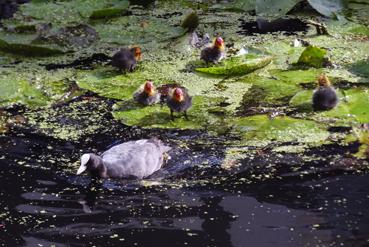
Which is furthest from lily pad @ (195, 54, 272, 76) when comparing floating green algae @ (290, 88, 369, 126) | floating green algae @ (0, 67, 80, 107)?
floating green algae @ (0, 67, 80, 107)

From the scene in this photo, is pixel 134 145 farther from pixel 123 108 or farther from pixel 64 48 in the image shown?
pixel 64 48

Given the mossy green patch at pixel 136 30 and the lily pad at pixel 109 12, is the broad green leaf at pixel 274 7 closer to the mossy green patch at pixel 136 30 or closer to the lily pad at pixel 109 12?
the mossy green patch at pixel 136 30

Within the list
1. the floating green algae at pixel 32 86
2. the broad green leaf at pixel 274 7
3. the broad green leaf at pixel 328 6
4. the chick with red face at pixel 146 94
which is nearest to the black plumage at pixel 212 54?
the chick with red face at pixel 146 94

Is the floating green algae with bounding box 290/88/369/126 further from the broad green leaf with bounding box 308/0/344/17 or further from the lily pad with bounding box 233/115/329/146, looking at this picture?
the broad green leaf with bounding box 308/0/344/17

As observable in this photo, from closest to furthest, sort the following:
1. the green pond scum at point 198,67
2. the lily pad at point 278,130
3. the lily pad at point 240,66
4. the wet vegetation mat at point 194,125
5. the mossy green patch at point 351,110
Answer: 1. the wet vegetation mat at point 194,125
2. the lily pad at point 278,130
3. the mossy green patch at point 351,110
4. the green pond scum at point 198,67
5. the lily pad at point 240,66

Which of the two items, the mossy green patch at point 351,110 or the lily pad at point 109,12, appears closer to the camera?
the mossy green patch at point 351,110

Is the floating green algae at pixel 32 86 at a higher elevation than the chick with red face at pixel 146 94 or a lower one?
lower

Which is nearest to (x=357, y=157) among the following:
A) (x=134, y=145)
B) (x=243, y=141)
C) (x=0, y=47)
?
(x=243, y=141)

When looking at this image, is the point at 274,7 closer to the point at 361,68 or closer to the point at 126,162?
the point at 361,68

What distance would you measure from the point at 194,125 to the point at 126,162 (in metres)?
0.60

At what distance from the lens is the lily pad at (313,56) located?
14.9 ft

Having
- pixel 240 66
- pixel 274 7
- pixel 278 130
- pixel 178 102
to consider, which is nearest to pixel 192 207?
pixel 278 130

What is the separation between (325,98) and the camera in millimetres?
3902

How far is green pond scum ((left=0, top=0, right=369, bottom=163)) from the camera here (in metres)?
3.87
